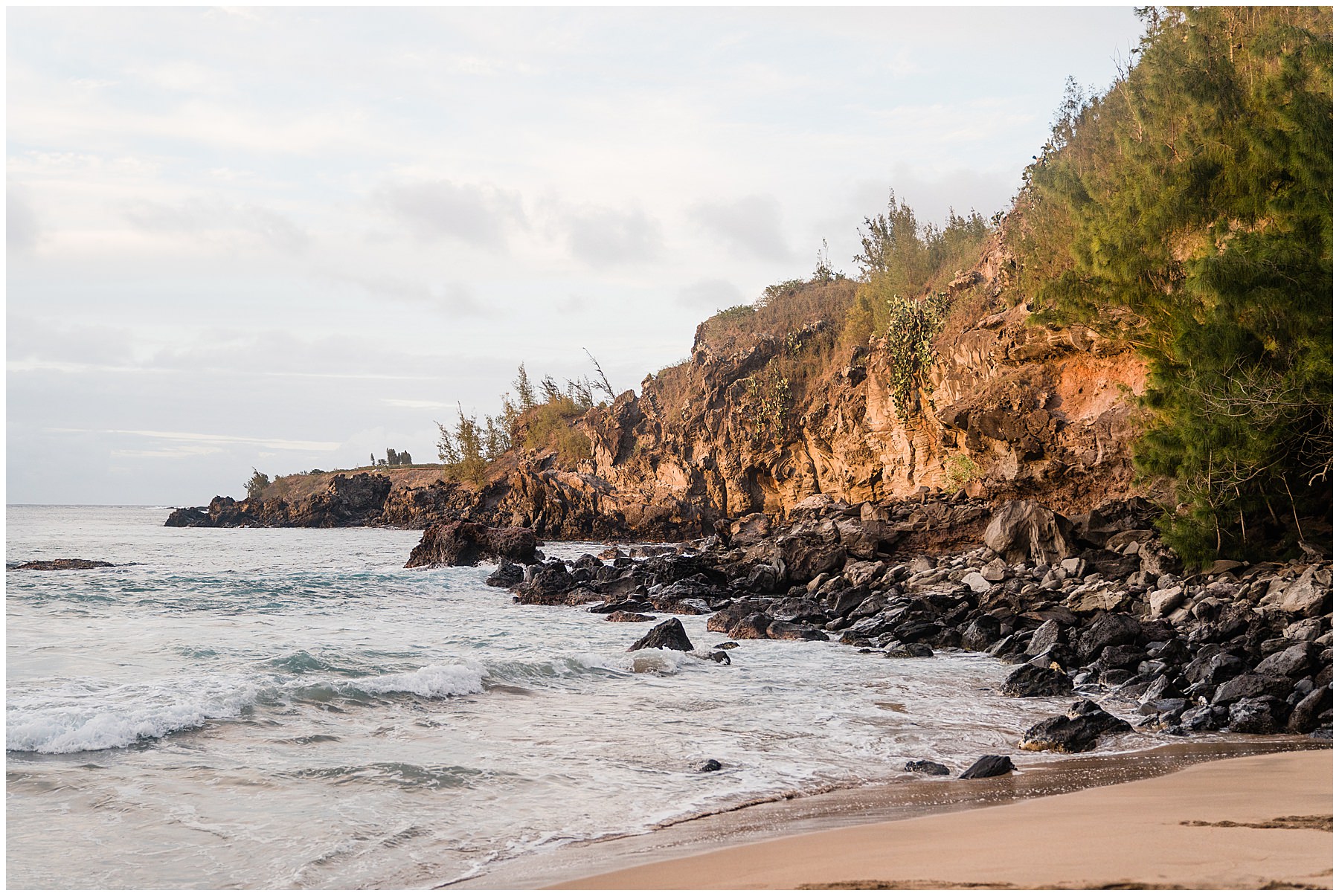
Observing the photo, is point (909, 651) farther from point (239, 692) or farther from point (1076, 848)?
point (1076, 848)

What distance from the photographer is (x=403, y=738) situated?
8.47 metres

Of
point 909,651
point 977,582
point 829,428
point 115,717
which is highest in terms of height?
point 829,428

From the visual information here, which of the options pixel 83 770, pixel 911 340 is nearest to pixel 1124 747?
pixel 83 770

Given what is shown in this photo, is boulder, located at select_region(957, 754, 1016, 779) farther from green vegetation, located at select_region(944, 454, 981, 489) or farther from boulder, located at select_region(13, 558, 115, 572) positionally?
boulder, located at select_region(13, 558, 115, 572)

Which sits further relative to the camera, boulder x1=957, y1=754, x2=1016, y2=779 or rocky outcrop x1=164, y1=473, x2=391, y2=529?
rocky outcrop x1=164, y1=473, x2=391, y2=529

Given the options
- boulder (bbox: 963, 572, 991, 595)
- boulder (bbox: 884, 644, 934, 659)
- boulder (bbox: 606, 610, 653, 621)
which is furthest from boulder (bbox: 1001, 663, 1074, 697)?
boulder (bbox: 606, 610, 653, 621)

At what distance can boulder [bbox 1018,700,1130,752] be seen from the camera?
7648mm

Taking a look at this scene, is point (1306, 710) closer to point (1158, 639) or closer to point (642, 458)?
point (1158, 639)

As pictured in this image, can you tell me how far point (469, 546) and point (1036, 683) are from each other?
23.3 metres

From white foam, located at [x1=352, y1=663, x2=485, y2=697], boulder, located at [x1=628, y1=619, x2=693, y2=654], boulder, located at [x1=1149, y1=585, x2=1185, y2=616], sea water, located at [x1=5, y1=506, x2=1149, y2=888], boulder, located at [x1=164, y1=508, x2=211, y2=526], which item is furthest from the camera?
boulder, located at [x1=164, y1=508, x2=211, y2=526]

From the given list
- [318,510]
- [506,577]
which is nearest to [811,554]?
[506,577]

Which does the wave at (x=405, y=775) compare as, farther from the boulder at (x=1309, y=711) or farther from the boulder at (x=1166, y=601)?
the boulder at (x=1166, y=601)

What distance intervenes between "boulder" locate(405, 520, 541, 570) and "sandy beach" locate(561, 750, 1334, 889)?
25.1m

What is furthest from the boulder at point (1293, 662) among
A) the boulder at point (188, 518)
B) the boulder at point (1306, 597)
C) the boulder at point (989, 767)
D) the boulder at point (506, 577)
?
the boulder at point (188, 518)
